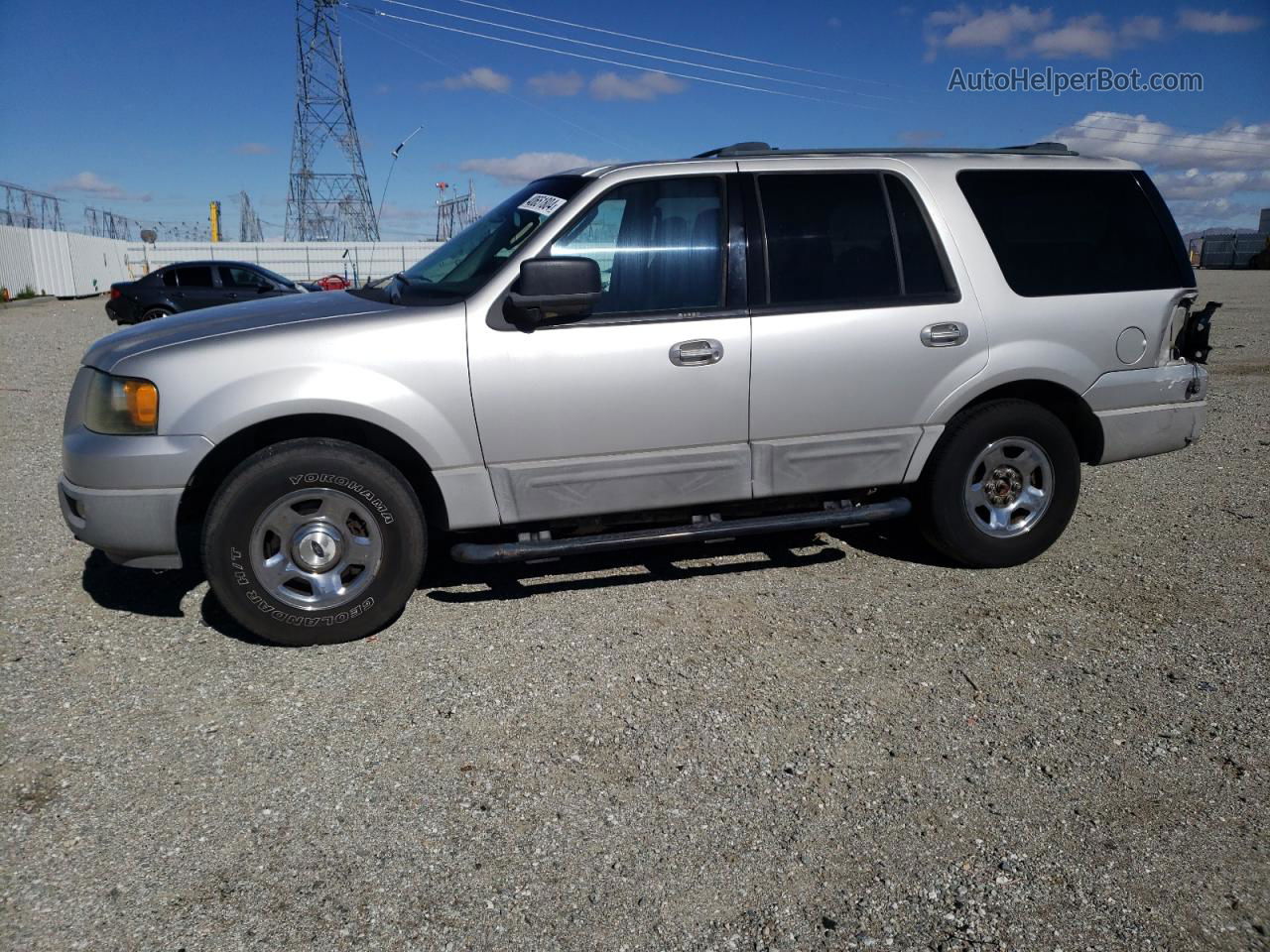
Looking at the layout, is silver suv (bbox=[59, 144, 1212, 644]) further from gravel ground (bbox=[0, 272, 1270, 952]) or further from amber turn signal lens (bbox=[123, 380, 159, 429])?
gravel ground (bbox=[0, 272, 1270, 952])

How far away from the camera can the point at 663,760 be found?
3.28 meters

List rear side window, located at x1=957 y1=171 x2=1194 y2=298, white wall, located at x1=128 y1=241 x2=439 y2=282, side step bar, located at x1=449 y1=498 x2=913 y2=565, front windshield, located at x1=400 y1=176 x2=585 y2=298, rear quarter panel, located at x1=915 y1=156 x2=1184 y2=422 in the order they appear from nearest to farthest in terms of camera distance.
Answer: side step bar, located at x1=449 y1=498 x2=913 y2=565
front windshield, located at x1=400 y1=176 x2=585 y2=298
rear quarter panel, located at x1=915 y1=156 x2=1184 y2=422
rear side window, located at x1=957 y1=171 x2=1194 y2=298
white wall, located at x1=128 y1=241 x2=439 y2=282

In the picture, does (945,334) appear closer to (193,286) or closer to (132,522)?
(132,522)

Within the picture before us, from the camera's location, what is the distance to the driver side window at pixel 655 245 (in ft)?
14.0

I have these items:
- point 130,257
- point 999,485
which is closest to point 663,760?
point 999,485

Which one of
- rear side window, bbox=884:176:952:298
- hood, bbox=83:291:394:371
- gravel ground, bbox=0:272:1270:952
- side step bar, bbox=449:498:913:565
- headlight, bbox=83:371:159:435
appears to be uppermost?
rear side window, bbox=884:176:952:298

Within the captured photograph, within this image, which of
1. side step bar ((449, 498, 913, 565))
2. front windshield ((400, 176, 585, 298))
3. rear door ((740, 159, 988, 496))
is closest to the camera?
side step bar ((449, 498, 913, 565))

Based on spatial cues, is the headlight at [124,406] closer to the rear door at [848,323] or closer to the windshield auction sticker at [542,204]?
the windshield auction sticker at [542,204]

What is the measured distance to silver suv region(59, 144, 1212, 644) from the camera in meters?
3.94

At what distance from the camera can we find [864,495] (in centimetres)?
505

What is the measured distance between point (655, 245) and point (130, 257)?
165 feet

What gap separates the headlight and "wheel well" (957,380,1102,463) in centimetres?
366

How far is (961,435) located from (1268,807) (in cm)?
218

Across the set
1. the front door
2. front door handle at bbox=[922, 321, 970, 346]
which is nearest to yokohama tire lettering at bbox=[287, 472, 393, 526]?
the front door
